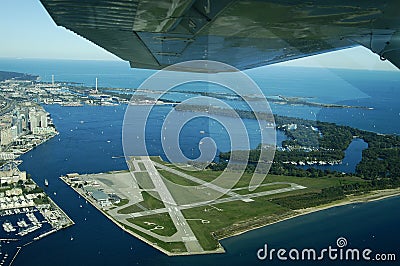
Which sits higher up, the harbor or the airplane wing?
the airplane wing

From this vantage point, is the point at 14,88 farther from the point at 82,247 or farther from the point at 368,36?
the point at 368,36

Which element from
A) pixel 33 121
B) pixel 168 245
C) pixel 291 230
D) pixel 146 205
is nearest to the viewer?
pixel 168 245

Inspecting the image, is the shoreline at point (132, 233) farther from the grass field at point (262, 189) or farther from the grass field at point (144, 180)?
the grass field at point (262, 189)

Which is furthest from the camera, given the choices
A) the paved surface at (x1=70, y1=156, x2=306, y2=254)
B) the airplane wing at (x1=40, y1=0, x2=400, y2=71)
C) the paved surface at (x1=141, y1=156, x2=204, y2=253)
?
the paved surface at (x1=70, y1=156, x2=306, y2=254)

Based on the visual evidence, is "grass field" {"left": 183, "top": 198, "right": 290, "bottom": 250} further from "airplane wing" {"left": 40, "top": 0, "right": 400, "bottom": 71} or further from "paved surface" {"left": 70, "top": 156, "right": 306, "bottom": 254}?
"airplane wing" {"left": 40, "top": 0, "right": 400, "bottom": 71}

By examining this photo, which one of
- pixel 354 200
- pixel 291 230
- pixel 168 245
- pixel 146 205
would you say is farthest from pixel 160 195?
pixel 354 200

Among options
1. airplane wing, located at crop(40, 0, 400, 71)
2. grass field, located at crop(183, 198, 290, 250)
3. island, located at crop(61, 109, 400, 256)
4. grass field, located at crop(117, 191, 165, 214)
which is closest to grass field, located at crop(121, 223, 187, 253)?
island, located at crop(61, 109, 400, 256)

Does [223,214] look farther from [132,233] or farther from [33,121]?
[33,121]

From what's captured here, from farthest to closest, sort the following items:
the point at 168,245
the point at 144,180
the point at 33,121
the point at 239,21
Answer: the point at 33,121 → the point at 144,180 → the point at 168,245 → the point at 239,21

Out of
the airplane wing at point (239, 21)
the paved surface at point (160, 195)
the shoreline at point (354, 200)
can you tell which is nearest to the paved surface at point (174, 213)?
the paved surface at point (160, 195)
